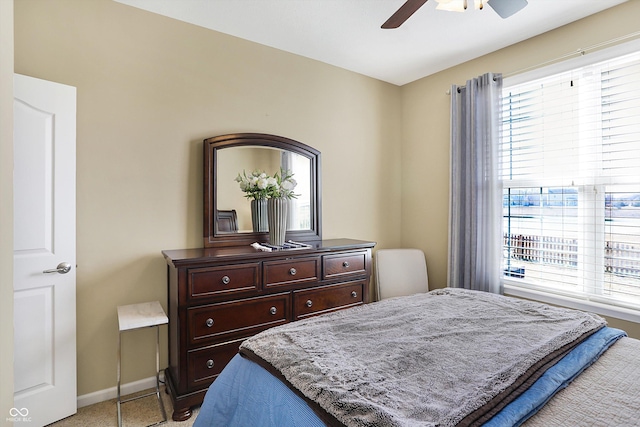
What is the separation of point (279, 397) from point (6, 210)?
1.51 metres

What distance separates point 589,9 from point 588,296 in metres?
2.08

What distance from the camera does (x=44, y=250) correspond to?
78.3 inches

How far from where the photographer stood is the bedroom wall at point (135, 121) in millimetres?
2174

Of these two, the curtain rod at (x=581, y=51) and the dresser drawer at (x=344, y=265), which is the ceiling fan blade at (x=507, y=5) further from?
the dresser drawer at (x=344, y=265)

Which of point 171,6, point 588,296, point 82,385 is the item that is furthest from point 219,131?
point 588,296

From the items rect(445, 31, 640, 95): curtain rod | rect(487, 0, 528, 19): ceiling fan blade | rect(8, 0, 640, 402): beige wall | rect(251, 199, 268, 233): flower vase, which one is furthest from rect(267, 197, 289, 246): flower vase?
rect(445, 31, 640, 95): curtain rod

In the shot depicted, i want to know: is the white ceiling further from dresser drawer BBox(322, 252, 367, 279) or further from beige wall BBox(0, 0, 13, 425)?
dresser drawer BBox(322, 252, 367, 279)

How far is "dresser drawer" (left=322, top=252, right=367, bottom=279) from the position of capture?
2699 mm

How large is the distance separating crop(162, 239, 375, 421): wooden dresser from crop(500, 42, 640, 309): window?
1676 mm

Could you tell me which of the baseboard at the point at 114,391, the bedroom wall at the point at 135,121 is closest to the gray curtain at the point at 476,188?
the bedroom wall at the point at 135,121

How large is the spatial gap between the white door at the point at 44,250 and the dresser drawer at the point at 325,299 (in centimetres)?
147

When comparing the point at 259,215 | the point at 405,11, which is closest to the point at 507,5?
the point at 405,11

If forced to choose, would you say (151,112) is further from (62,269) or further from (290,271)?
(290,271)

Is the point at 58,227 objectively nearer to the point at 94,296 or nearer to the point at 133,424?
the point at 94,296
